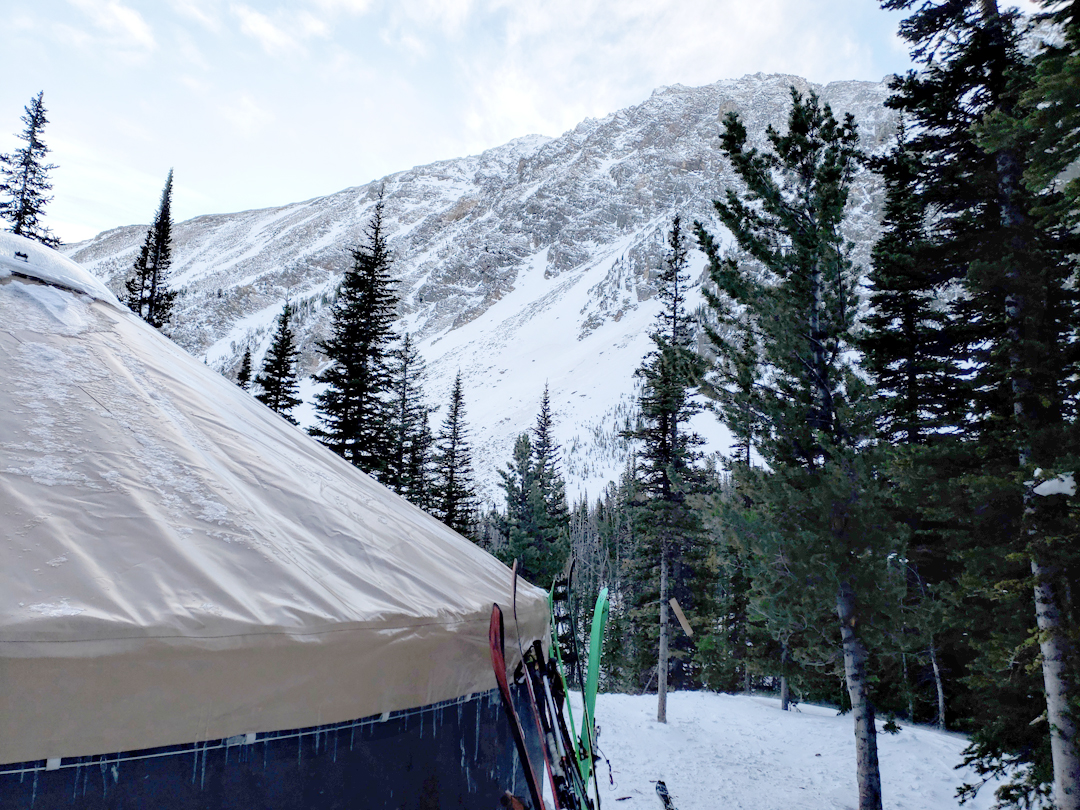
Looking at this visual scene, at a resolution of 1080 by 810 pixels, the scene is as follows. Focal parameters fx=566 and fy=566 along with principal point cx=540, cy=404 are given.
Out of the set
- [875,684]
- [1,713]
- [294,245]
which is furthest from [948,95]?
[294,245]

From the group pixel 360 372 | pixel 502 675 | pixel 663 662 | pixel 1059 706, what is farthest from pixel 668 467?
pixel 502 675

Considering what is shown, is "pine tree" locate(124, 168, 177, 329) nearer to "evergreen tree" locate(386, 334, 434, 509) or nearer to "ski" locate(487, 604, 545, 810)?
"evergreen tree" locate(386, 334, 434, 509)

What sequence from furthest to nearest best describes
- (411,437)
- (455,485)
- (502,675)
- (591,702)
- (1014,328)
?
A: (411,437) < (455,485) < (1014,328) < (591,702) < (502,675)

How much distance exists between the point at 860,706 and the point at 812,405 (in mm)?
3842

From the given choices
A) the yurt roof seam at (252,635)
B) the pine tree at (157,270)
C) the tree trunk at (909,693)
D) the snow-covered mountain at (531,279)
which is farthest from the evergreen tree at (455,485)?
the snow-covered mountain at (531,279)

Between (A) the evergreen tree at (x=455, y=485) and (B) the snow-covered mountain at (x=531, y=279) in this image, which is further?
(B) the snow-covered mountain at (x=531, y=279)

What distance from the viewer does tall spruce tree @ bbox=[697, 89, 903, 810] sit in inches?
287

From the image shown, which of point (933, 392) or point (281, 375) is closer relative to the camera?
point (933, 392)

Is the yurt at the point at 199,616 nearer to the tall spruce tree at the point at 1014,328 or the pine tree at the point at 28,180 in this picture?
the tall spruce tree at the point at 1014,328

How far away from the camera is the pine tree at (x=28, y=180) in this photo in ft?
48.8

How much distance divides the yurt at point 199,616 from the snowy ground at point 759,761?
7.08 meters

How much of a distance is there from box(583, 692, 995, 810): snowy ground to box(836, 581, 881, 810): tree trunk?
1658mm

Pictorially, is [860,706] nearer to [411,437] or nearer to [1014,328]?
[1014,328]

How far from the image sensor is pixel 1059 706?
519 centimetres
